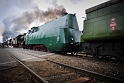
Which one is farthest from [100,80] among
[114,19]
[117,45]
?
[114,19]

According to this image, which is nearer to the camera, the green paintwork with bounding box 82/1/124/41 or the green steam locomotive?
the green paintwork with bounding box 82/1/124/41

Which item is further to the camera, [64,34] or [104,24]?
[64,34]

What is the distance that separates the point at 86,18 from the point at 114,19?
2.15 m

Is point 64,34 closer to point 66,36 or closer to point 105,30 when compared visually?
point 66,36

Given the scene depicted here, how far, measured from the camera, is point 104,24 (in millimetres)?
6188

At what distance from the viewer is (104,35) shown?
20.0 ft

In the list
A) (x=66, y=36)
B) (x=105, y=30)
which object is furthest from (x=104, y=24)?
(x=66, y=36)

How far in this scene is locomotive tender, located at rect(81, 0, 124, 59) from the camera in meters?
5.54

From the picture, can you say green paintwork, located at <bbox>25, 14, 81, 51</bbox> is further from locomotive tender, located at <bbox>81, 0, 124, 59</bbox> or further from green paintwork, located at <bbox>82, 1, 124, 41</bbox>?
green paintwork, located at <bbox>82, 1, 124, 41</bbox>

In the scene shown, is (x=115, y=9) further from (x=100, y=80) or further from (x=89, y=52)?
(x=100, y=80)

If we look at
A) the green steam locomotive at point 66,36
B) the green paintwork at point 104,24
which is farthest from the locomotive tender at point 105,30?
the green steam locomotive at point 66,36

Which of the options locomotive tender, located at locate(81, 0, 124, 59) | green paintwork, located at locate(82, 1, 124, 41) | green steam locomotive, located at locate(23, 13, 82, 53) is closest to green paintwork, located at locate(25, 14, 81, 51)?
green steam locomotive, located at locate(23, 13, 82, 53)

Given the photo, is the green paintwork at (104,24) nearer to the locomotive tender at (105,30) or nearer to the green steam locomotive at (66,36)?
the locomotive tender at (105,30)

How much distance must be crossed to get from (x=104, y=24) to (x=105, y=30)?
1.10 ft
